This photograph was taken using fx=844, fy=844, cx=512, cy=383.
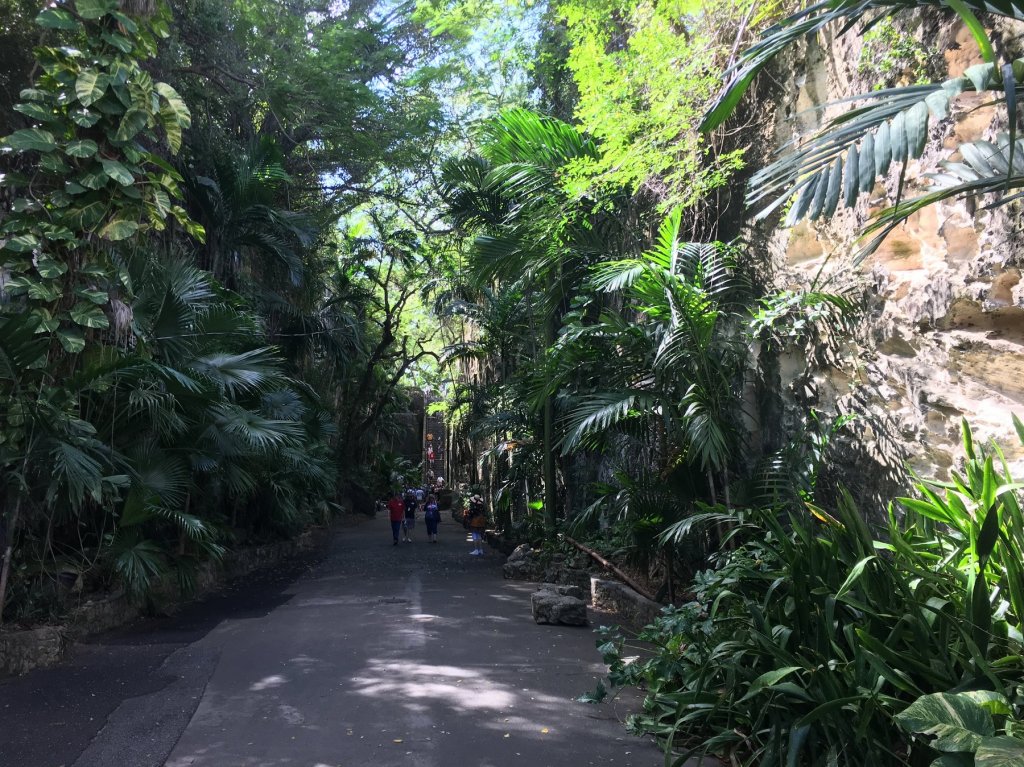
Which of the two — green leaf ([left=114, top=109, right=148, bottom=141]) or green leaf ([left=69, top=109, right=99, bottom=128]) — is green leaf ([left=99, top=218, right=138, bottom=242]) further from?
green leaf ([left=69, top=109, right=99, bottom=128])

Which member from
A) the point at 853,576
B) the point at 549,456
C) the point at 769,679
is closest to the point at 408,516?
the point at 549,456

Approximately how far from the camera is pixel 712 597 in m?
5.57

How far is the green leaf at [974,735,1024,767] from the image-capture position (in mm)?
2840

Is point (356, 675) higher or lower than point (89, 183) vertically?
lower

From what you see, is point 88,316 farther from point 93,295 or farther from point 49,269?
point 49,269

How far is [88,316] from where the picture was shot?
7.56 m

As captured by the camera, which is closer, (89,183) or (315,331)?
(89,183)

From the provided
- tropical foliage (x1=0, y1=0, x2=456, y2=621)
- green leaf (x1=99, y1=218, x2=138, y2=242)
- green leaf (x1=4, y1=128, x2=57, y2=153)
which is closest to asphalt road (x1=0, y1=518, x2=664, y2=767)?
tropical foliage (x1=0, y1=0, x2=456, y2=621)

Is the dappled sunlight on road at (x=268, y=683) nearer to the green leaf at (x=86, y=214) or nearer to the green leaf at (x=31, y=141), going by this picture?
the green leaf at (x=86, y=214)

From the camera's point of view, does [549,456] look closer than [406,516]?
Yes

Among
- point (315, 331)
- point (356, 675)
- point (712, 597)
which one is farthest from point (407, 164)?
point (712, 597)

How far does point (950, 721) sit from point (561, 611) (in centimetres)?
612

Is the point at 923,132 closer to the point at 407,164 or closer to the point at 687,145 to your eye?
the point at 687,145

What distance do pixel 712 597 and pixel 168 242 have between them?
1000 cm
